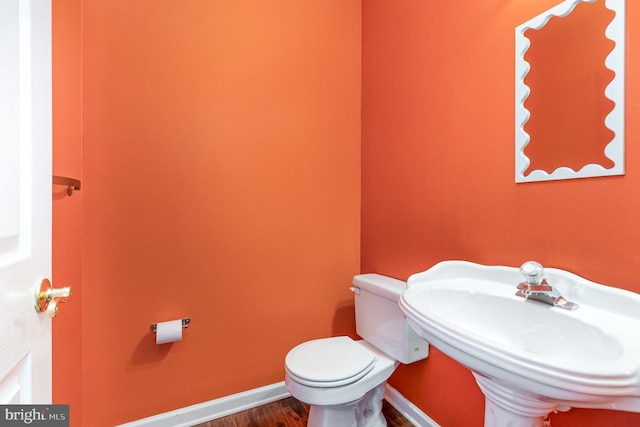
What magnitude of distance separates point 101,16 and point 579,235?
6.79 ft

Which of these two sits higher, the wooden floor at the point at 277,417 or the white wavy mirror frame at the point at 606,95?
the white wavy mirror frame at the point at 606,95

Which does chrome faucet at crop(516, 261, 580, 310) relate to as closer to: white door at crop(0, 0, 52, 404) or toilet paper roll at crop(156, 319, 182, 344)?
white door at crop(0, 0, 52, 404)

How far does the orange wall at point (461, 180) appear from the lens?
0.86 m

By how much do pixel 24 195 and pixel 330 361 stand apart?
1.18 m

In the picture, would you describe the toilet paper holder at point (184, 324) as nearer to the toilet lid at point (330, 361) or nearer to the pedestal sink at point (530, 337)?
the toilet lid at point (330, 361)

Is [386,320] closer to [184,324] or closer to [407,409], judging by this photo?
[407,409]

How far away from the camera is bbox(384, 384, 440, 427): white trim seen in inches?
56.7

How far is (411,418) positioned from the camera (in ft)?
4.99

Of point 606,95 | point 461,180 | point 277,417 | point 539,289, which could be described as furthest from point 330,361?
point 606,95

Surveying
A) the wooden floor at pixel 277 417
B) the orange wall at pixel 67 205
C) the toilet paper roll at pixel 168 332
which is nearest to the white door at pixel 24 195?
the orange wall at pixel 67 205

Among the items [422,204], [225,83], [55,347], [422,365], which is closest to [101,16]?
[225,83]

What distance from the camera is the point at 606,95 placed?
0.85 metres

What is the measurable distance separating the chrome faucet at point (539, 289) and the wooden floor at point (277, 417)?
3.46 feet

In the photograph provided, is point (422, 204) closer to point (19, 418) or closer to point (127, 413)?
point (19, 418)
